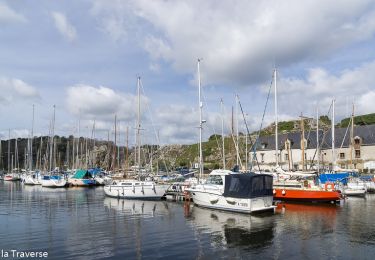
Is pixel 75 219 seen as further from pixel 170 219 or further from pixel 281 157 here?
pixel 281 157

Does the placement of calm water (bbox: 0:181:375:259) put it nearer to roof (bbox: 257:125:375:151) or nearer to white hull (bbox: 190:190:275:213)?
white hull (bbox: 190:190:275:213)

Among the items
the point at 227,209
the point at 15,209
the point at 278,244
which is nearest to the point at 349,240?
the point at 278,244

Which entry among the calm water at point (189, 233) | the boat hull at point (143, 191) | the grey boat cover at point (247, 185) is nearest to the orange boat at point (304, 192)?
the calm water at point (189, 233)

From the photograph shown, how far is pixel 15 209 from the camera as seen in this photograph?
1453 inches

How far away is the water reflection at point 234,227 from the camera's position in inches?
831

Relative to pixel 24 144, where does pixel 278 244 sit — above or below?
below

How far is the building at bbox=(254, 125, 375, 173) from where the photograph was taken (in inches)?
3034

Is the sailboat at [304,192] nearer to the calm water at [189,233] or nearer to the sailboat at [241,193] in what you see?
the calm water at [189,233]

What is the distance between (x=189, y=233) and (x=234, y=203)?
9.64m

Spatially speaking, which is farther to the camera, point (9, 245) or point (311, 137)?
point (311, 137)

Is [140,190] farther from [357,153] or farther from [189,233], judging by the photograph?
[357,153]

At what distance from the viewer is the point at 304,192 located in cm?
3988

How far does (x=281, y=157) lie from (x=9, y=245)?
76.0 meters

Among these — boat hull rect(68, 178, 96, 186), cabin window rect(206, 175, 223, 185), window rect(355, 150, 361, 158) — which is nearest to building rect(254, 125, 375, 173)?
window rect(355, 150, 361, 158)
